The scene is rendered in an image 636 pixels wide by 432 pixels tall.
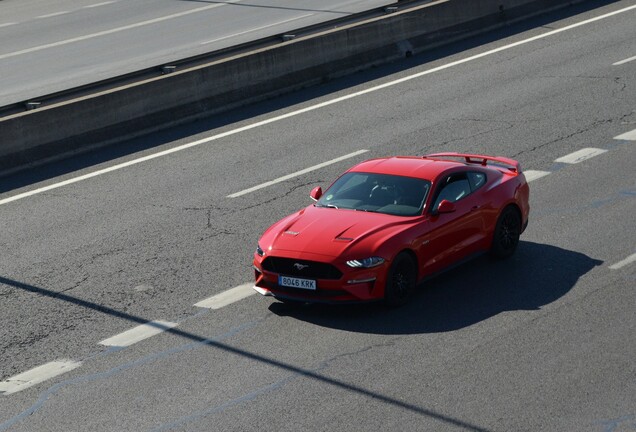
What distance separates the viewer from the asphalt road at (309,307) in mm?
10086

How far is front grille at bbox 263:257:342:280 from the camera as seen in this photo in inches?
478

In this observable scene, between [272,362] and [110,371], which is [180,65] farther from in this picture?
[272,362]

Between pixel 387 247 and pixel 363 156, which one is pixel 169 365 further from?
pixel 363 156

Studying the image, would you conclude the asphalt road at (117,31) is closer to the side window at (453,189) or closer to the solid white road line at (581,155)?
the solid white road line at (581,155)

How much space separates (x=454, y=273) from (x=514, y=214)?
116cm

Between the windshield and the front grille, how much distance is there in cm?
122

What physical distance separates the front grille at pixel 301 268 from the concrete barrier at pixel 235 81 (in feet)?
26.2

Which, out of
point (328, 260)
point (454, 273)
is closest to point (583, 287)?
point (454, 273)

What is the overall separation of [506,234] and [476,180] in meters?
0.76

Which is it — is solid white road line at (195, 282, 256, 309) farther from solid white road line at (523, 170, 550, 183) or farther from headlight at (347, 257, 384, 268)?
solid white road line at (523, 170, 550, 183)

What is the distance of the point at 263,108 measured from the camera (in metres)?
22.5

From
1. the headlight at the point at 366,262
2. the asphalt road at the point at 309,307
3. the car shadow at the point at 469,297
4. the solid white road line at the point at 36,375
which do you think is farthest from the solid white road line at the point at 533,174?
the solid white road line at the point at 36,375

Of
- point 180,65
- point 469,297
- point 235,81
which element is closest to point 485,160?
point 469,297

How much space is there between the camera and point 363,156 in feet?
61.5
